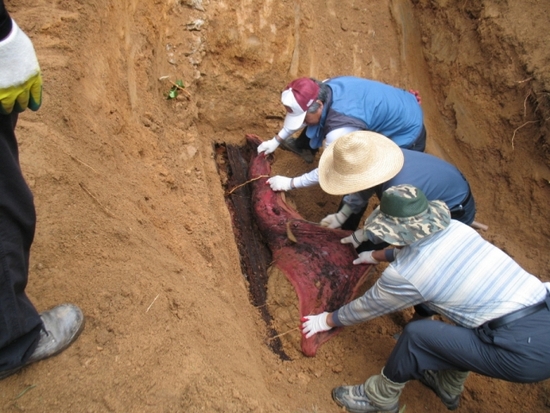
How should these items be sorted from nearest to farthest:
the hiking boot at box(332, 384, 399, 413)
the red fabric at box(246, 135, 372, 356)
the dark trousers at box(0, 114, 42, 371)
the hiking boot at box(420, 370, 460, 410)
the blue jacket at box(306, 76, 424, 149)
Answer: the dark trousers at box(0, 114, 42, 371), the hiking boot at box(332, 384, 399, 413), the hiking boot at box(420, 370, 460, 410), the red fabric at box(246, 135, 372, 356), the blue jacket at box(306, 76, 424, 149)

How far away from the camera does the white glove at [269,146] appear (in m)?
3.80

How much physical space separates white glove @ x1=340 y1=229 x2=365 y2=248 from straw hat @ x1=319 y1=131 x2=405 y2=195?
0.58 m

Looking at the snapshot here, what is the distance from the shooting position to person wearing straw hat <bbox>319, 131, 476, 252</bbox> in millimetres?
2672

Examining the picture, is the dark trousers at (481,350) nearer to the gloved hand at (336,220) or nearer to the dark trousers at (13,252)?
the gloved hand at (336,220)

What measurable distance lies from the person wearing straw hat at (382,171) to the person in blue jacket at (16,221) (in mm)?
1697

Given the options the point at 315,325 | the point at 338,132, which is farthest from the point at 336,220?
the point at 315,325

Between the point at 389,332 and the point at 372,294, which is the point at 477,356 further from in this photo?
the point at 389,332

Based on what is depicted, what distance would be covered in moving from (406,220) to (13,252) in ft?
5.48

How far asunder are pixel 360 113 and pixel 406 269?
4.56ft

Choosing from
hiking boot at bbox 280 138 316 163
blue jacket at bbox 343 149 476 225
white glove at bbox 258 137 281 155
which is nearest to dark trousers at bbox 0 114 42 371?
blue jacket at bbox 343 149 476 225

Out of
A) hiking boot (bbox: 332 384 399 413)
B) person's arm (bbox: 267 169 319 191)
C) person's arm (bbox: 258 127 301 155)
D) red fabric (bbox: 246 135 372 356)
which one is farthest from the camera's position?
person's arm (bbox: 258 127 301 155)

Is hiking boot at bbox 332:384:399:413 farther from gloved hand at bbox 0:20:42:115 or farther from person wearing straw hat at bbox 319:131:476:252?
gloved hand at bbox 0:20:42:115

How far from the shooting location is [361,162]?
2684mm

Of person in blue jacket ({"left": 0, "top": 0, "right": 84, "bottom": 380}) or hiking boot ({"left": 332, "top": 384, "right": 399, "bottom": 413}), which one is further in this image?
hiking boot ({"left": 332, "top": 384, "right": 399, "bottom": 413})
